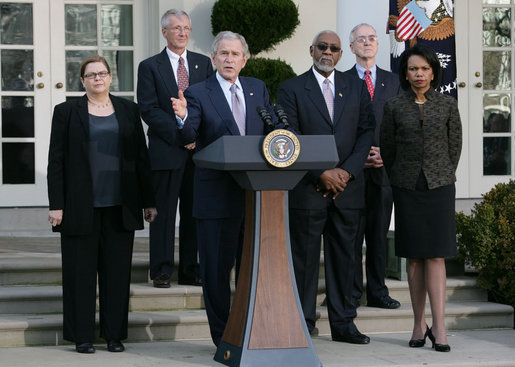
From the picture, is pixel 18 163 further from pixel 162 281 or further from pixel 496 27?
pixel 496 27

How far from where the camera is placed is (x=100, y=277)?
5961 mm

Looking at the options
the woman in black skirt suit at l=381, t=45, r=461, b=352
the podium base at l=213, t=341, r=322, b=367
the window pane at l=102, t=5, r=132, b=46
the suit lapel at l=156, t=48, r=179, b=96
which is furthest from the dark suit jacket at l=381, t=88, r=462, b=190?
the window pane at l=102, t=5, r=132, b=46

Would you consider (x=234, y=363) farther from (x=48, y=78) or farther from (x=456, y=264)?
(x=48, y=78)

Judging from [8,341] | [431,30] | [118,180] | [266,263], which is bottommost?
[8,341]

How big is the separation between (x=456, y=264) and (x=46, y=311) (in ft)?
10.0

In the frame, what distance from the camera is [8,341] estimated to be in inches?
238

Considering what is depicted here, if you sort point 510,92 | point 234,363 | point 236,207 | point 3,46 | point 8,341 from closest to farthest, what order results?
point 234,363
point 236,207
point 8,341
point 3,46
point 510,92

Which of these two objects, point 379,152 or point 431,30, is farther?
point 431,30

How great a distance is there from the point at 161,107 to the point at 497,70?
4606mm

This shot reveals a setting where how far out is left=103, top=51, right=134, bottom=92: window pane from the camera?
938 centimetres

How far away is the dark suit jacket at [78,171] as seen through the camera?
578cm

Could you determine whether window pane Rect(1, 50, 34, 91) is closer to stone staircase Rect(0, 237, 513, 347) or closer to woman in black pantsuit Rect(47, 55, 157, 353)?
stone staircase Rect(0, 237, 513, 347)

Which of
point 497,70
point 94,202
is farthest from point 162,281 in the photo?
point 497,70

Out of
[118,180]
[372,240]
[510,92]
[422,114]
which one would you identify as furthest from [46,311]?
[510,92]
